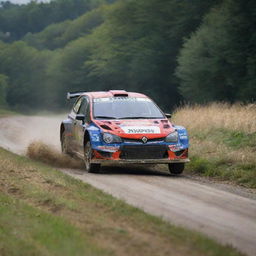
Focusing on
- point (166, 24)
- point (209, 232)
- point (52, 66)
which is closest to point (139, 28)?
point (166, 24)

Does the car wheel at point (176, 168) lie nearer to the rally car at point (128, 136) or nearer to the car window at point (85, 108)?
the rally car at point (128, 136)

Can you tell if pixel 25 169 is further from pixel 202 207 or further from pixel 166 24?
pixel 166 24

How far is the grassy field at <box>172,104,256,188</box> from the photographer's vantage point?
15.7 meters

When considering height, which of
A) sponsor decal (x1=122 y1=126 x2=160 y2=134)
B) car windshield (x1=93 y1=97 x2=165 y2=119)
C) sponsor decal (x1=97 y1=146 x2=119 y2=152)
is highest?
car windshield (x1=93 y1=97 x2=165 y2=119)

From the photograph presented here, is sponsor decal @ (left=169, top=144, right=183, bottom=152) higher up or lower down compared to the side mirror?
lower down

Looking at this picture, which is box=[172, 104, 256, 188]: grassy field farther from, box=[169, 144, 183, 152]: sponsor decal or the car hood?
the car hood

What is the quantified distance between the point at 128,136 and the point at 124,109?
1.40m

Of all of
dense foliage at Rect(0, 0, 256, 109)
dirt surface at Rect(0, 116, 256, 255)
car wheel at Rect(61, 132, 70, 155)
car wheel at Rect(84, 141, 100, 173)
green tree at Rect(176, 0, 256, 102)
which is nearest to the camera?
dirt surface at Rect(0, 116, 256, 255)

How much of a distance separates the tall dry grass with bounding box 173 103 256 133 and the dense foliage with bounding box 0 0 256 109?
116ft

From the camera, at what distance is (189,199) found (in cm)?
1196

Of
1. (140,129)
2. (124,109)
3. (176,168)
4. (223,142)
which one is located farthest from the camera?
(223,142)

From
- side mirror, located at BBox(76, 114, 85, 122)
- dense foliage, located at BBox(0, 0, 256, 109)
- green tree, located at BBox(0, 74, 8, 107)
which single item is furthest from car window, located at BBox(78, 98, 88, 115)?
green tree, located at BBox(0, 74, 8, 107)

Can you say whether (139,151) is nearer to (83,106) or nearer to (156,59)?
(83,106)

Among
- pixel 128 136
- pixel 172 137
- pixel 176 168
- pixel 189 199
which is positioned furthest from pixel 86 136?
pixel 189 199
